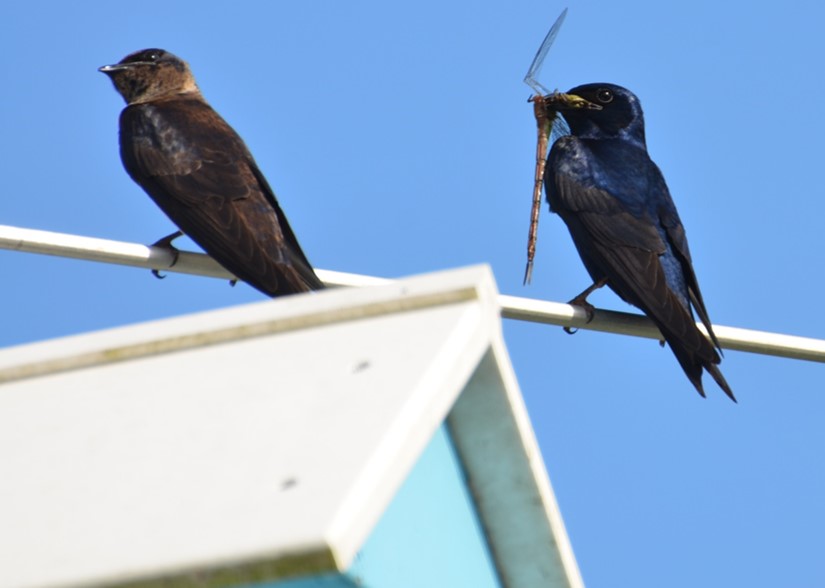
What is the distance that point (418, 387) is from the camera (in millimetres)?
1758

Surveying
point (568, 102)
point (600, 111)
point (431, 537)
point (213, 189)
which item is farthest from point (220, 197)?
point (431, 537)

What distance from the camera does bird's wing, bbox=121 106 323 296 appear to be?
5.48m

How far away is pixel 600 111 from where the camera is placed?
7.63m

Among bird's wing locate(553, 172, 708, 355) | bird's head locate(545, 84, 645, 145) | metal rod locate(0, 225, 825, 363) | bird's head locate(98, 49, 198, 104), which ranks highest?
bird's head locate(98, 49, 198, 104)

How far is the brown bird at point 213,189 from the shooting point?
216 inches

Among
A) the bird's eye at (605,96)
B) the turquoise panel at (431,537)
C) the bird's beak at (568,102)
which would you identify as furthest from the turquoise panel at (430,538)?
the bird's eye at (605,96)

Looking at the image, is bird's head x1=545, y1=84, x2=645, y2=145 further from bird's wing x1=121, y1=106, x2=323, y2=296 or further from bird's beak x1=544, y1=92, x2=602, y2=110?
bird's wing x1=121, y1=106, x2=323, y2=296

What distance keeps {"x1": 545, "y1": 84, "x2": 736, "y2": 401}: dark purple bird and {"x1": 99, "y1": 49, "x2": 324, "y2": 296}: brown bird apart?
3.93ft

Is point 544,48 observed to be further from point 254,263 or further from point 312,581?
point 312,581

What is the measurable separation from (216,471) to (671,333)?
437 centimetres

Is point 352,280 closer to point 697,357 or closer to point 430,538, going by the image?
point 430,538

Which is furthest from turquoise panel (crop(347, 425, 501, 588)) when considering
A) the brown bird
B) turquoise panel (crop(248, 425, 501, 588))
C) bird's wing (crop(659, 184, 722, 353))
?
bird's wing (crop(659, 184, 722, 353))

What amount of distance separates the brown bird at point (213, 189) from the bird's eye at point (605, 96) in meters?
1.92

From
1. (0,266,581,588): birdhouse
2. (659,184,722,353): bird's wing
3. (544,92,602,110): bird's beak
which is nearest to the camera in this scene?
(0,266,581,588): birdhouse
